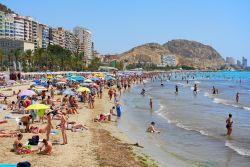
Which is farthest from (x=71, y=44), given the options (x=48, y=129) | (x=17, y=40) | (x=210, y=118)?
(x=48, y=129)

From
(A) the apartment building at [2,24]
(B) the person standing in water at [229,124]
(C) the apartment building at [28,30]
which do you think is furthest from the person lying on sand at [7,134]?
(C) the apartment building at [28,30]

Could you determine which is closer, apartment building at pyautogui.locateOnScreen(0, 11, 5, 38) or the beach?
the beach

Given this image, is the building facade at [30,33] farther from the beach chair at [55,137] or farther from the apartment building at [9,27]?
the beach chair at [55,137]

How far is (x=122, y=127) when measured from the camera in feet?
62.5

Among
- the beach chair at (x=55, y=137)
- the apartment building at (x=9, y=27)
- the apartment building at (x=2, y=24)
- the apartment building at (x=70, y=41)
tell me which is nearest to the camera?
the beach chair at (x=55, y=137)

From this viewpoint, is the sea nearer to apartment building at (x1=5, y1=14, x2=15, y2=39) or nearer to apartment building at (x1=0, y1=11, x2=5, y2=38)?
apartment building at (x1=0, y1=11, x2=5, y2=38)

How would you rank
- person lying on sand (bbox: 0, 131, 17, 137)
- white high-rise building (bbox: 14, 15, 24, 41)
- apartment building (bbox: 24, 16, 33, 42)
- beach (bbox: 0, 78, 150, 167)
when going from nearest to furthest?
beach (bbox: 0, 78, 150, 167), person lying on sand (bbox: 0, 131, 17, 137), white high-rise building (bbox: 14, 15, 24, 41), apartment building (bbox: 24, 16, 33, 42)

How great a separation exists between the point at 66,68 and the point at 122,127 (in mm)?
82022

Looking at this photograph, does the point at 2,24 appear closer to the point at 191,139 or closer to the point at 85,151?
the point at 191,139

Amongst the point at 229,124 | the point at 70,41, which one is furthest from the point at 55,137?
the point at 70,41

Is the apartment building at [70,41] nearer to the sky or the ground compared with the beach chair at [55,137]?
nearer to the sky

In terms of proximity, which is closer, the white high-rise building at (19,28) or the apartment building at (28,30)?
the white high-rise building at (19,28)

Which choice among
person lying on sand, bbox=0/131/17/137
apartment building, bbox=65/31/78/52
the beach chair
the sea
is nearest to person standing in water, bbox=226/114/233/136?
the sea

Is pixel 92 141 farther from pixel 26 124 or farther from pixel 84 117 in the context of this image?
pixel 84 117
